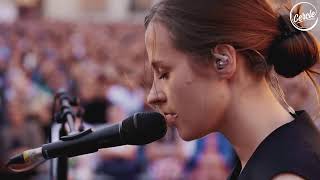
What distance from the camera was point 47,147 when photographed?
1500mm

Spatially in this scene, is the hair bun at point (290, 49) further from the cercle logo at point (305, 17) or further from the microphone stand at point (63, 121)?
the microphone stand at point (63, 121)

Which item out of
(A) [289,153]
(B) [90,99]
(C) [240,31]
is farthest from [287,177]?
(B) [90,99]

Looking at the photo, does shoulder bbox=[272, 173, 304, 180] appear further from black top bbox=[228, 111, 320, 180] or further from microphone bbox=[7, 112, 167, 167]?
microphone bbox=[7, 112, 167, 167]

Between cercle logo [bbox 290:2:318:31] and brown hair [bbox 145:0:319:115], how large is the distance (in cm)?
2

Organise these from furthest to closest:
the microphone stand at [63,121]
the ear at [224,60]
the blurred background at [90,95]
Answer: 1. the blurred background at [90,95]
2. the microphone stand at [63,121]
3. the ear at [224,60]

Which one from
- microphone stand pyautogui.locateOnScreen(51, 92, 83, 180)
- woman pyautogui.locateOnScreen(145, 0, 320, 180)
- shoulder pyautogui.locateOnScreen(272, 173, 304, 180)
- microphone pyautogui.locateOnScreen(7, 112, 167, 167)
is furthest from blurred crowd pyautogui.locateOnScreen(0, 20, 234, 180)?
shoulder pyautogui.locateOnScreen(272, 173, 304, 180)

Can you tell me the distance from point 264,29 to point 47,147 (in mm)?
498

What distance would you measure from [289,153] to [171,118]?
10.1 inches

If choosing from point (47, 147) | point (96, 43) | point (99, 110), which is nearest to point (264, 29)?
point (47, 147)

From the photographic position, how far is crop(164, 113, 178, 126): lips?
1.44 metres

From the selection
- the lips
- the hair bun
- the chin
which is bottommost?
the chin

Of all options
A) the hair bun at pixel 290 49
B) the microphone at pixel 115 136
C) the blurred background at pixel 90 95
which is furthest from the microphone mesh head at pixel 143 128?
the blurred background at pixel 90 95

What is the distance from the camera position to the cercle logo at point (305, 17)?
1.50 meters

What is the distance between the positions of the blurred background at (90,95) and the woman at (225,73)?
2045mm
